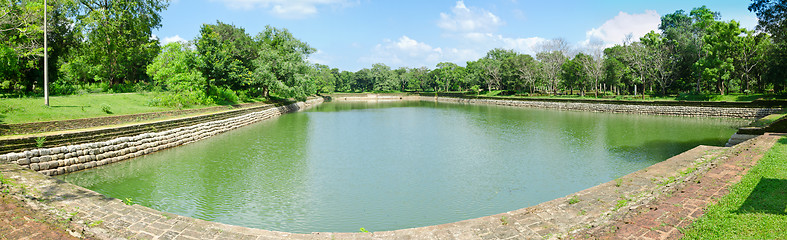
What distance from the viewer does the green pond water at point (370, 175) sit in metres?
9.12

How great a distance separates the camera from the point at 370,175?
12.9 meters

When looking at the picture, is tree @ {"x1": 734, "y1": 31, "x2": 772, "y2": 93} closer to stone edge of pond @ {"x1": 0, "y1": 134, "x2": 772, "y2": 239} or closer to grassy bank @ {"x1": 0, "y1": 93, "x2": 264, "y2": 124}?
stone edge of pond @ {"x1": 0, "y1": 134, "x2": 772, "y2": 239}

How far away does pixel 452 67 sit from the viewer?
97000 millimetres

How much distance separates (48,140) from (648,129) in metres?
31.1

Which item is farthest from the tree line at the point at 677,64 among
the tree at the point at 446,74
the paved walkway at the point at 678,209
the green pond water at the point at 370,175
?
the paved walkway at the point at 678,209

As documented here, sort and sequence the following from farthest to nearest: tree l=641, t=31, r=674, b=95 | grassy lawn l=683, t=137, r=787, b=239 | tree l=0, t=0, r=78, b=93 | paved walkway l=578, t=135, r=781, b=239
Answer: tree l=641, t=31, r=674, b=95 < tree l=0, t=0, r=78, b=93 < paved walkway l=578, t=135, r=781, b=239 < grassy lawn l=683, t=137, r=787, b=239

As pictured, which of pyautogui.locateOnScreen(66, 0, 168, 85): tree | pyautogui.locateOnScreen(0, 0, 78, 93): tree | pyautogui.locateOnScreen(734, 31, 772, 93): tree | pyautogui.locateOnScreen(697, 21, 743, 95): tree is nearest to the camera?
pyautogui.locateOnScreen(0, 0, 78, 93): tree

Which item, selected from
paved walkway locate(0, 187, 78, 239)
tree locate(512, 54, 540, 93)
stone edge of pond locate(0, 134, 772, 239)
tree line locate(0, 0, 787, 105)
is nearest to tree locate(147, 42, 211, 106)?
tree line locate(0, 0, 787, 105)

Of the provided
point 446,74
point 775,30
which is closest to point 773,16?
point 775,30

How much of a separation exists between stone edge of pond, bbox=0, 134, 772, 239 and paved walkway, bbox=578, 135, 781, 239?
0.89 feet

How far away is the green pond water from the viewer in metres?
9.12

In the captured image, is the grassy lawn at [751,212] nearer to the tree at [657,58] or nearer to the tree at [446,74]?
the tree at [657,58]

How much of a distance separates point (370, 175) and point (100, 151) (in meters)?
10.4

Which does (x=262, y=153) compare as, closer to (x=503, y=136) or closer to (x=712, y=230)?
(x=503, y=136)
